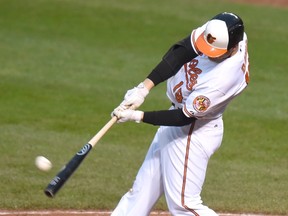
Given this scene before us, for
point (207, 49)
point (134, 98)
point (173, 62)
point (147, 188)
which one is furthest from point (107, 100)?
point (207, 49)

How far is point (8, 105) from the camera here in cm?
1267

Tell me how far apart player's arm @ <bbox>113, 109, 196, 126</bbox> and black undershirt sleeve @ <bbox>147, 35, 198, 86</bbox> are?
0.38 m

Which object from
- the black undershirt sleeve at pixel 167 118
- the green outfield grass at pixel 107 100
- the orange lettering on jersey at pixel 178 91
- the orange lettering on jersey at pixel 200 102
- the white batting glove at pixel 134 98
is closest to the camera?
the orange lettering on jersey at pixel 200 102

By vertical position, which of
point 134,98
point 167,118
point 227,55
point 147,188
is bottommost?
point 147,188

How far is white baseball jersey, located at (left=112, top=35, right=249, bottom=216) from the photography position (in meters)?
6.61

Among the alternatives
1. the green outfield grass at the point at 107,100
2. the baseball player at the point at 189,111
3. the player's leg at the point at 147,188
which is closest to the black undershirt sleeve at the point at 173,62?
the baseball player at the point at 189,111

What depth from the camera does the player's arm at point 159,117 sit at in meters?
6.67

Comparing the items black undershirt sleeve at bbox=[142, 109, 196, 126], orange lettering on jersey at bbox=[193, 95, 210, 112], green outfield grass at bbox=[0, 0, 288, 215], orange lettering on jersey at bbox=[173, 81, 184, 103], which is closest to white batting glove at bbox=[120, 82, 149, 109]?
black undershirt sleeve at bbox=[142, 109, 196, 126]

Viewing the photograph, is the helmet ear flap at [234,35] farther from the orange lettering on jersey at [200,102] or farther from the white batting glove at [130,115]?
the white batting glove at [130,115]

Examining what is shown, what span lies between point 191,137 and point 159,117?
396 millimetres

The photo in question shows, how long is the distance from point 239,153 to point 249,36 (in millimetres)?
7328

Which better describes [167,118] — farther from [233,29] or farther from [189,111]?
[233,29]

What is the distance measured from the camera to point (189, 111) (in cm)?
661

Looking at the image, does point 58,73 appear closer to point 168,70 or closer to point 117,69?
point 117,69
